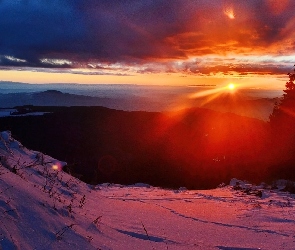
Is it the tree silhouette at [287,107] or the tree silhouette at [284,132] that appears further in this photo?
the tree silhouette at [287,107]

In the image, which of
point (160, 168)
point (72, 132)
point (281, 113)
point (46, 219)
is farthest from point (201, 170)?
point (46, 219)

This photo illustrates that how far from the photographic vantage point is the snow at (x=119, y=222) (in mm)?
2721

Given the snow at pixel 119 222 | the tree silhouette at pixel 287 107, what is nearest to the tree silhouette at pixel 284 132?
the tree silhouette at pixel 287 107

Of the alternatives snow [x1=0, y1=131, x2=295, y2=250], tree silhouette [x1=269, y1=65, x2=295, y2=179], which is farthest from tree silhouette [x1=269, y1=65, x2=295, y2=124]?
snow [x1=0, y1=131, x2=295, y2=250]

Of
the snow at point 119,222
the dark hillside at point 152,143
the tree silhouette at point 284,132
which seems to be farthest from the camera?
the dark hillside at point 152,143

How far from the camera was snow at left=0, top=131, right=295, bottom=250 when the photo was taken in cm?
272

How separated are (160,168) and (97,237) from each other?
22.5 m

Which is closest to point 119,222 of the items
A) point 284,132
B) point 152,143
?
point 284,132

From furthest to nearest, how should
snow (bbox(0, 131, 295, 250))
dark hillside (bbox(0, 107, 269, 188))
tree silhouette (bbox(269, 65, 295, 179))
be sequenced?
dark hillside (bbox(0, 107, 269, 188)), tree silhouette (bbox(269, 65, 295, 179)), snow (bbox(0, 131, 295, 250))

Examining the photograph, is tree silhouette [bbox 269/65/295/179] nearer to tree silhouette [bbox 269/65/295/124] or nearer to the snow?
tree silhouette [bbox 269/65/295/124]

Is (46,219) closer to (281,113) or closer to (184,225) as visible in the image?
(184,225)

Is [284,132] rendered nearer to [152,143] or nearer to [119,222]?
[152,143]

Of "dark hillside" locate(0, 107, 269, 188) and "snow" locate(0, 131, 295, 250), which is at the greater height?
"snow" locate(0, 131, 295, 250)

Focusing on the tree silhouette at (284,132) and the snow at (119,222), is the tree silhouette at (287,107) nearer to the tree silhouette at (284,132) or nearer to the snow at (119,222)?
the tree silhouette at (284,132)
